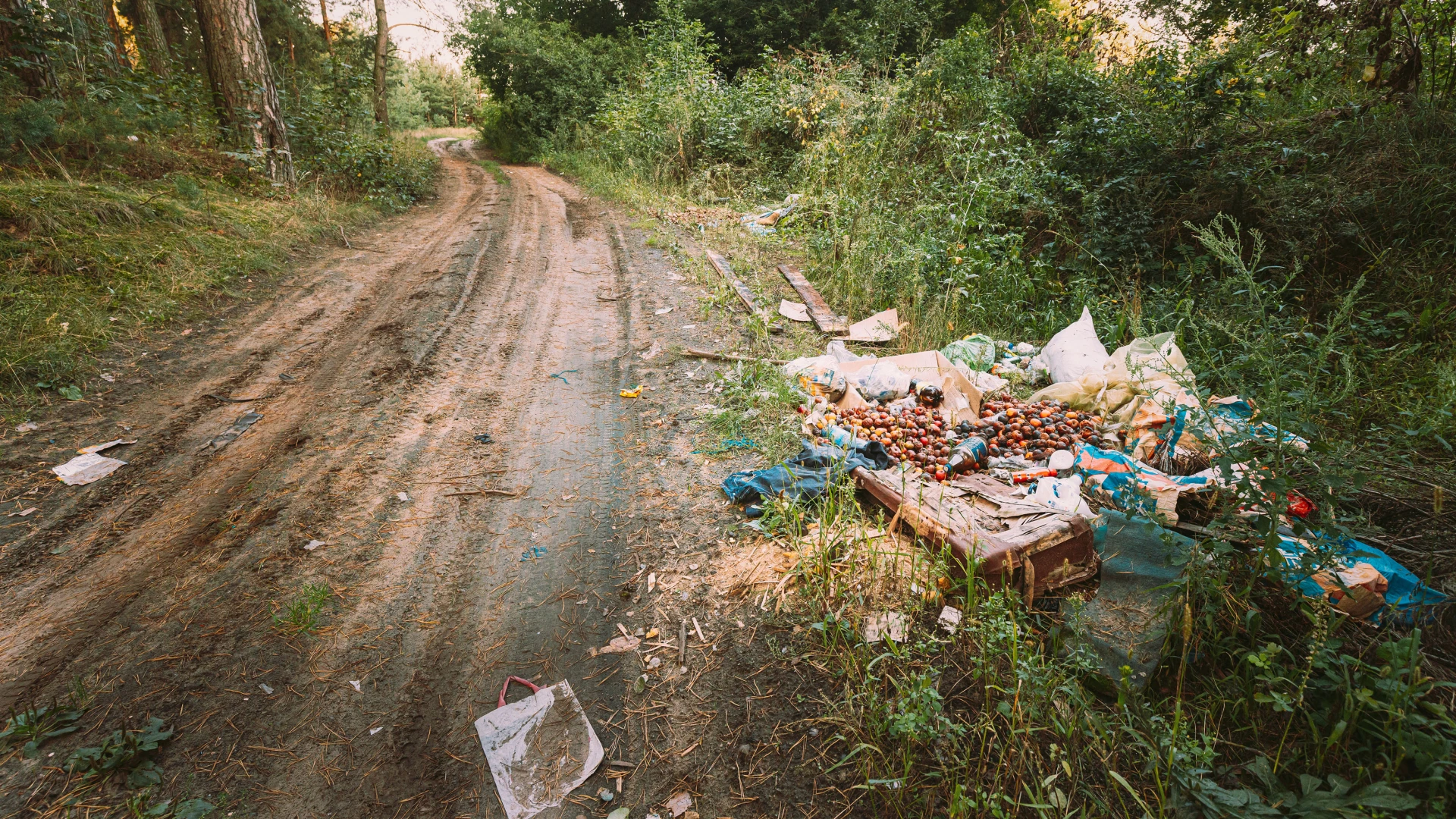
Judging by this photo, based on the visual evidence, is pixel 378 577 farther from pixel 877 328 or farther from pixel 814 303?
pixel 814 303

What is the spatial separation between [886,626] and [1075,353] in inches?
109

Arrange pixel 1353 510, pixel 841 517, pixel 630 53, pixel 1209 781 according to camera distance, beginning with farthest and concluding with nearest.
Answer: pixel 630 53, pixel 841 517, pixel 1353 510, pixel 1209 781

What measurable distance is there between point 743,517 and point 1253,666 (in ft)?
6.27

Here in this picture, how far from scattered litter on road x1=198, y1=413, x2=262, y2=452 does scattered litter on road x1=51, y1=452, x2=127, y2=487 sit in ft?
1.19

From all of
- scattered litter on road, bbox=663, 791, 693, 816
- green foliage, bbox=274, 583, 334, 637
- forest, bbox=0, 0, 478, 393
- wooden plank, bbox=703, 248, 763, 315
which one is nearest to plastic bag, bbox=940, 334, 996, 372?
Answer: wooden plank, bbox=703, 248, 763, 315

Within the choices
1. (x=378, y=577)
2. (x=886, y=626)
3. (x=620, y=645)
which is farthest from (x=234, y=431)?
(x=886, y=626)

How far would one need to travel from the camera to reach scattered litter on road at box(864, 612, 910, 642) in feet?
7.30

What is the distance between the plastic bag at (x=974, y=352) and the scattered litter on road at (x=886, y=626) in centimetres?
239

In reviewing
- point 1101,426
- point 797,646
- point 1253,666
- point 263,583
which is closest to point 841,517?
point 797,646

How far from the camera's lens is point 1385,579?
203 centimetres

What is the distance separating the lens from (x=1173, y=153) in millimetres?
4863

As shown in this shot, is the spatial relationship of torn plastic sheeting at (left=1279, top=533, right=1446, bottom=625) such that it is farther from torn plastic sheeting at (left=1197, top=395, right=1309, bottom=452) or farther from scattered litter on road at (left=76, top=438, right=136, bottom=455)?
scattered litter on road at (left=76, top=438, right=136, bottom=455)

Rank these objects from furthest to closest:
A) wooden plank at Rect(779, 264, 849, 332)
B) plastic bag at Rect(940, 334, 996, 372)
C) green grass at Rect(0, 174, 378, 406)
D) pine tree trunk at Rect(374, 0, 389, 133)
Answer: pine tree trunk at Rect(374, 0, 389, 133)
wooden plank at Rect(779, 264, 849, 332)
plastic bag at Rect(940, 334, 996, 372)
green grass at Rect(0, 174, 378, 406)

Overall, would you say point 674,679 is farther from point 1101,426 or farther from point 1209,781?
point 1101,426
